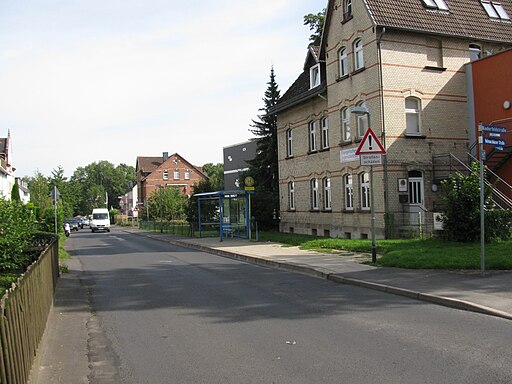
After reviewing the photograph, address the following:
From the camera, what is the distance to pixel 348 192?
24781 mm

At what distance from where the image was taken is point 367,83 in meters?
22.6

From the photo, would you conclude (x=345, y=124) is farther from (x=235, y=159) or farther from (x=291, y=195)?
(x=235, y=159)

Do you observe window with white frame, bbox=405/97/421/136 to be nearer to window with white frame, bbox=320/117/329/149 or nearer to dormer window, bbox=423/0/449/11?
dormer window, bbox=423/0/449/11

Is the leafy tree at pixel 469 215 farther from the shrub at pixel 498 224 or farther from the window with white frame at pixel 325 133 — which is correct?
the window with white frame at pixel 325 133

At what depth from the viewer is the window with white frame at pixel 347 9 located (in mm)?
24028

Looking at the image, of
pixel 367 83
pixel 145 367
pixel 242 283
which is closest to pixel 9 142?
pixel 367 83

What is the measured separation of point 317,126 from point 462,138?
24.7 ft

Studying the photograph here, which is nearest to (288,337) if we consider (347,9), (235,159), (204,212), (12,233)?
(12,233)

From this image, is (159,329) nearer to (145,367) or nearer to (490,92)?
(145,367)

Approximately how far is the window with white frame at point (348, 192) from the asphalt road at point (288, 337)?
504 inches

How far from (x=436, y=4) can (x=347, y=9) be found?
13.1ft

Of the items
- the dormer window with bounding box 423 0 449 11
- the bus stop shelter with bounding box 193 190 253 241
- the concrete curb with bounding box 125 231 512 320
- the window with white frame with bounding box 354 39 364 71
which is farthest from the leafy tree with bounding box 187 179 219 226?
the dormer window with bounding box 423 0 449 11

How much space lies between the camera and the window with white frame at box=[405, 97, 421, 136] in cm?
2269

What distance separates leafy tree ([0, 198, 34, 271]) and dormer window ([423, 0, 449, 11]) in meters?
19.1
